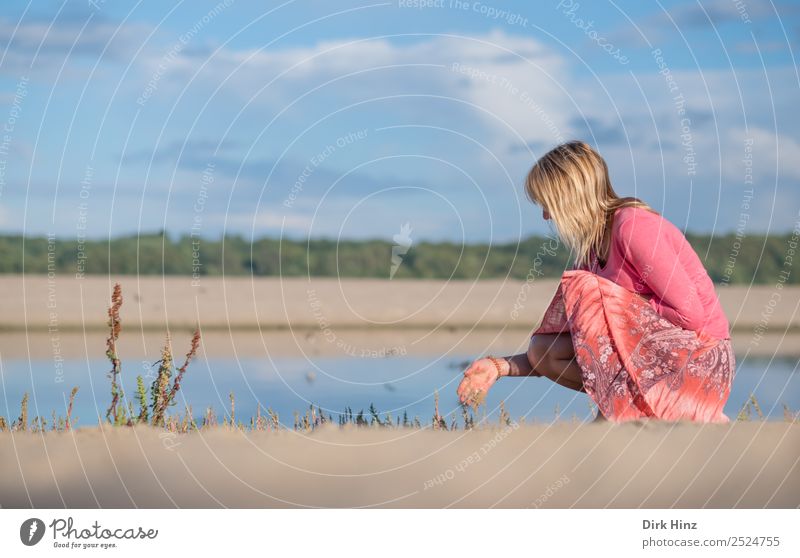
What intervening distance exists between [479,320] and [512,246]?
7562 millimetres

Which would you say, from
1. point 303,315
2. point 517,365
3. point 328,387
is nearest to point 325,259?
point 303,315

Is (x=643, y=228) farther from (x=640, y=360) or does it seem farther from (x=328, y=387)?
(x=328, y=387)

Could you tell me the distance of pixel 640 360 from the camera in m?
5.86

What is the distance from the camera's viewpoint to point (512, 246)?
28.1m

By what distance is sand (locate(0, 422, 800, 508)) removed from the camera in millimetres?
5145

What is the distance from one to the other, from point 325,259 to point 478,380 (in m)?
23.7

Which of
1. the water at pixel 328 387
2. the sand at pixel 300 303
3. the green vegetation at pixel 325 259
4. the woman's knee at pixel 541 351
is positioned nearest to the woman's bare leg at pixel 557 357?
the woman's knee at pixel 541 351

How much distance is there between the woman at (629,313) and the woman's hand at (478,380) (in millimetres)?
51

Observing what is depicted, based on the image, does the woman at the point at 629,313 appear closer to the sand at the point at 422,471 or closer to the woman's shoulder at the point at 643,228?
the woman's shoulder at the point at 643,228

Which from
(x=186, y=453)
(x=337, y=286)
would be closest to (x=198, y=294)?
(x=337, y=286)

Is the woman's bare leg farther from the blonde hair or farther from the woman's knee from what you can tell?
the blonde hair

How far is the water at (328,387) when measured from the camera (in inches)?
373
